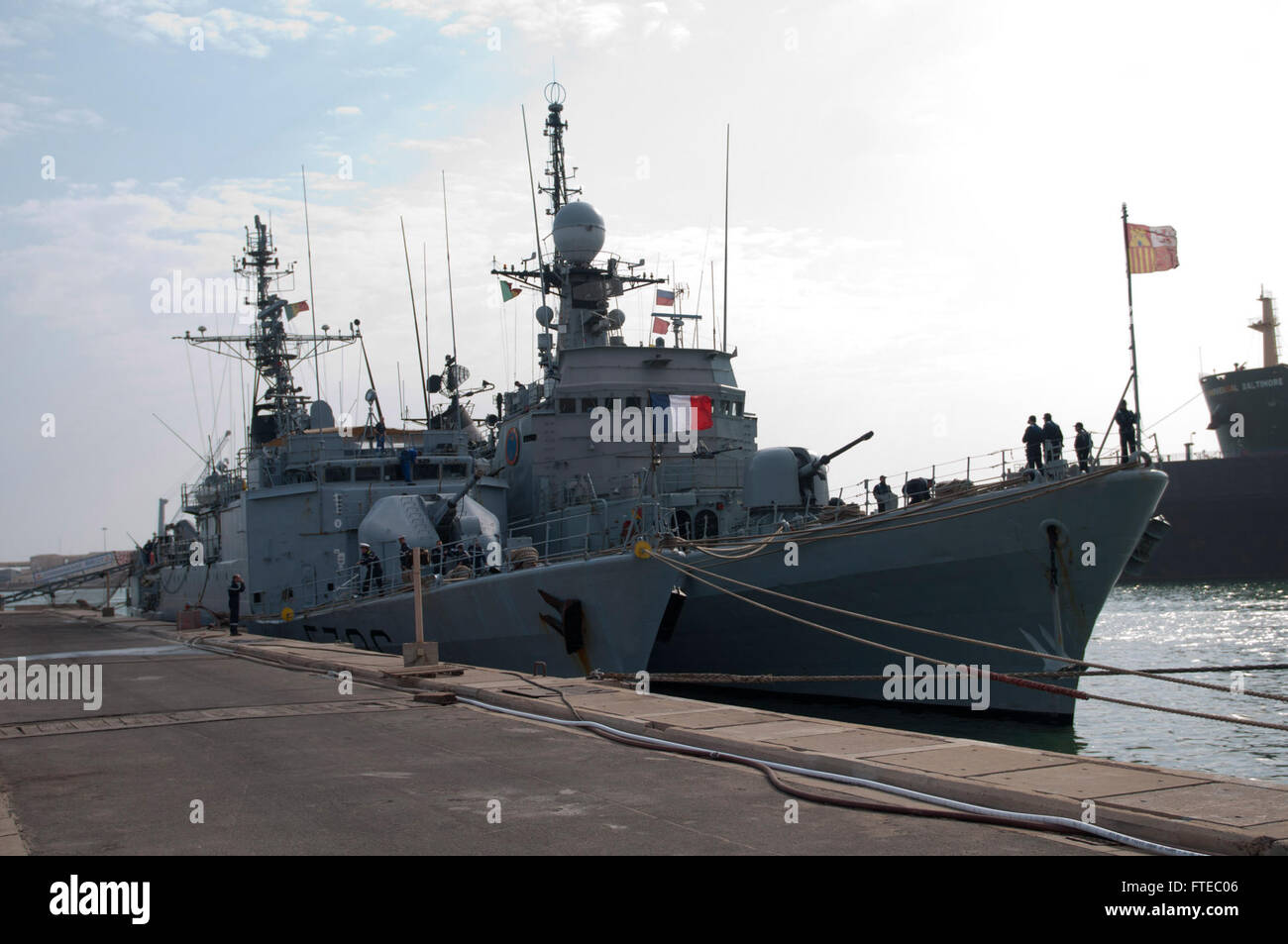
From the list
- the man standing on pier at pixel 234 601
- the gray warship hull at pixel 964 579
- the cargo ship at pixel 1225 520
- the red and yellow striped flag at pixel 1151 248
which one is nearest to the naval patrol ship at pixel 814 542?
the gray warship hull at pixel 964 579

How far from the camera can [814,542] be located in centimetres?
1430

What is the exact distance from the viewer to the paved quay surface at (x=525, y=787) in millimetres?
4547

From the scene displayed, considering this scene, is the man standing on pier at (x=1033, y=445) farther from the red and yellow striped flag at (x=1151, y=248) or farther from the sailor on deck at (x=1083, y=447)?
the red and yellow striped flag at (x=1151, y=248)

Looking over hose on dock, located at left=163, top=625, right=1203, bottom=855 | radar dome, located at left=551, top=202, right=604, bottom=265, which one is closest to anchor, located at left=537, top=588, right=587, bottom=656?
→ hose on dock, located at left=163, top=625, right=1203, bottom=855

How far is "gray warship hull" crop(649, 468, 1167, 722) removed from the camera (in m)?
13.0

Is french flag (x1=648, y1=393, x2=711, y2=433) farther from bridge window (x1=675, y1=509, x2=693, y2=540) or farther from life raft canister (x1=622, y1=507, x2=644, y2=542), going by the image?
bridge window (x1=675, y1=509, x2=693, y2=540)

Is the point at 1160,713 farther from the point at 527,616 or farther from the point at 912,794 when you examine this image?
the point at 912,794

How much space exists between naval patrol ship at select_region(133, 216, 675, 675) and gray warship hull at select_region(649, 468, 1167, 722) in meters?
1.49
